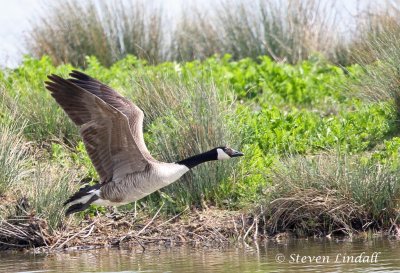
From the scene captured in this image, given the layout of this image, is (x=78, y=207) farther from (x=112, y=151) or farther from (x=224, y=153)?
(x=224, y=153)

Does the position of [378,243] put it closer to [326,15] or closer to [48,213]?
[48,213]

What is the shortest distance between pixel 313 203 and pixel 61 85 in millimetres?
2800

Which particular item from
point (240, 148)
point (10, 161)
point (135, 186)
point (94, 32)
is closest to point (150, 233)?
point (135, 186)

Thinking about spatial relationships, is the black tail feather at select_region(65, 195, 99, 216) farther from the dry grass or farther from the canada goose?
the dry grass

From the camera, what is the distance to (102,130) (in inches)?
356

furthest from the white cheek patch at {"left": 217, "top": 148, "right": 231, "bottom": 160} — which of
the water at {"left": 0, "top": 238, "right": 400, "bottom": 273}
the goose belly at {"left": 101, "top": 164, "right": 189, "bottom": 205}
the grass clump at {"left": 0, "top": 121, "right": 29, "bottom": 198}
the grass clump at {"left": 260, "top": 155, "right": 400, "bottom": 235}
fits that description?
the grass clump at {"left": 0, "top": 121, "right": 29, "bottom": 198}

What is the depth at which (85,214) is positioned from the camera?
1038 cm

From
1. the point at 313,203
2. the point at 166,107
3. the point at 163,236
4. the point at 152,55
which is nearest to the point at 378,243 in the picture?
the point at 313,203

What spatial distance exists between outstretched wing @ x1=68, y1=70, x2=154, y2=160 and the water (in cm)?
110

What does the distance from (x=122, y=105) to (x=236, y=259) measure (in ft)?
7.02

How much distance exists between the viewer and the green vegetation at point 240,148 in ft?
31.9

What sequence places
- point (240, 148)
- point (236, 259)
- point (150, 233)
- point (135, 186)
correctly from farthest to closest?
point (240, 148) < point (150, 233) < point (135, 186) < point (236, 259)

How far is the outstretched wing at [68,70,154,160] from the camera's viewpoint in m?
9.51

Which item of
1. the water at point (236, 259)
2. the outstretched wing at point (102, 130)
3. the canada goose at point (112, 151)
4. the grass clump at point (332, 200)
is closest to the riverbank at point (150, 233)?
the grass clump at point (332, 200)
